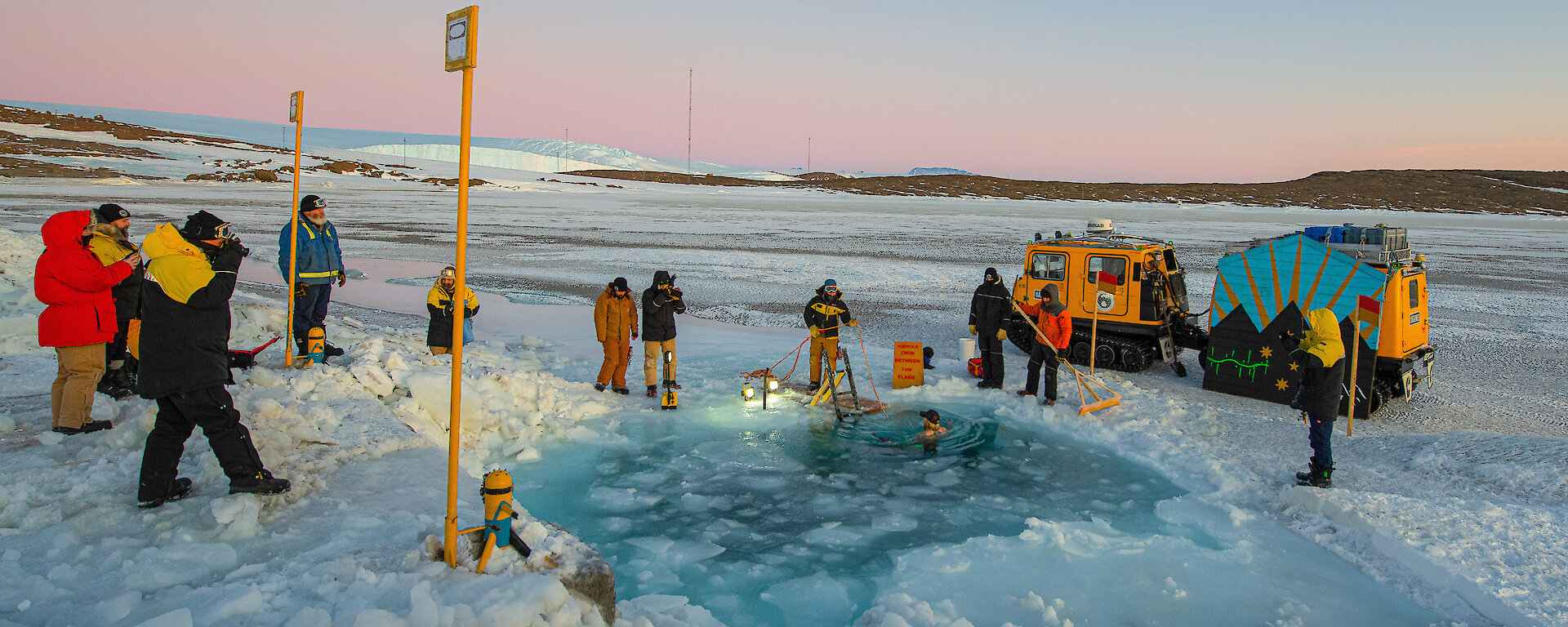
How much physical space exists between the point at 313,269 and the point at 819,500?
5.81 metres

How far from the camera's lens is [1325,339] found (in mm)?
6477

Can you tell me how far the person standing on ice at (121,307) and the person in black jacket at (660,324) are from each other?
14.1 ft

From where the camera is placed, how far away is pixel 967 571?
521 cm

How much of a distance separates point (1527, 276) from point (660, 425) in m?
23.9

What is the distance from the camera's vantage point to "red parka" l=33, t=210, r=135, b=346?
5496 millimetres

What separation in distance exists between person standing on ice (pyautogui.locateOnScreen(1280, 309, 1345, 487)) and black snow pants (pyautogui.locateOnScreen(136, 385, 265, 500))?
24.1 ft

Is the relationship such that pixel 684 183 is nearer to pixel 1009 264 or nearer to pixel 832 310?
pixel 1009 264

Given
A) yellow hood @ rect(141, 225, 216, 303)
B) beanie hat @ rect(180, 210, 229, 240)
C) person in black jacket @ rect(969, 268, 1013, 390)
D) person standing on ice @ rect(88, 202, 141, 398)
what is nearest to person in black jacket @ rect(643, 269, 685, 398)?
person in black jacket @ rect(969, 268, 1013, 390)

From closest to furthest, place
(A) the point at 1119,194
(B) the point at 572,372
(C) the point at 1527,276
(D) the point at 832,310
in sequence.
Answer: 1. (D) the point at 832,310
2. (B) the point at 572,372
3. (C) the point at 1527,276
4. (A) the point at 1119,194

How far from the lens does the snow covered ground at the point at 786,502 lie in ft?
13.1

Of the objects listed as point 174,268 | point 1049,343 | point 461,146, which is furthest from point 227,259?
point 1049,343

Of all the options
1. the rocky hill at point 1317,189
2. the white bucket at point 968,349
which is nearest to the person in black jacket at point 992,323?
the white bucket at point 968,349

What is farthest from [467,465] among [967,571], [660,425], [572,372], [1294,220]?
[1294,220]

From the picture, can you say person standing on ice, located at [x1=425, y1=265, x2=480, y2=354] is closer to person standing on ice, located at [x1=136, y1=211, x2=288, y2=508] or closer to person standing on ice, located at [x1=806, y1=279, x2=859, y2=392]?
person standing on ice, located at [x1=806, y1=279, x2=859, y2=392]
